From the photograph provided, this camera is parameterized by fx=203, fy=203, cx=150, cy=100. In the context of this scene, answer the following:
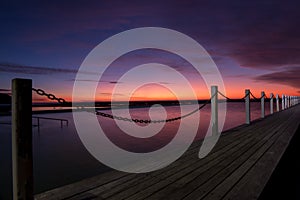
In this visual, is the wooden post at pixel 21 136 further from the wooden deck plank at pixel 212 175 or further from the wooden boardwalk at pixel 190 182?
the wooden deck plank at pixel 212 175

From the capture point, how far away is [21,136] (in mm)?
1835

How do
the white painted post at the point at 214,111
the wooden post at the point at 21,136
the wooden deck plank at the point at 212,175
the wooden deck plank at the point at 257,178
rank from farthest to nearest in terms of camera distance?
1. the white painted post at the point at 214,111
2. the wooden deck plank at the point at 212,175
3. the wooden deck plank at the point at 257,178
4. the wooden post at the point at 21,136

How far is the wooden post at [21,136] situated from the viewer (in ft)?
5.93

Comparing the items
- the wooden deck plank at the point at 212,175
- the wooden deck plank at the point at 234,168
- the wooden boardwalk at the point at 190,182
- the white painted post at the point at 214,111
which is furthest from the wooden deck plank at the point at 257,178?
the white painted post at the point at 214,111

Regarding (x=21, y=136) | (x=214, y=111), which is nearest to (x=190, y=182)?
(x=21, y=136)

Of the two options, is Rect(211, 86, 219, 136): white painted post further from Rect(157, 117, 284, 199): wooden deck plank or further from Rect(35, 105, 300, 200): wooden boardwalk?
Rect(35, 105, 300, 200): wooden boardwalk

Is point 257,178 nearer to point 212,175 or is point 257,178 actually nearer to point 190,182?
point 212,175

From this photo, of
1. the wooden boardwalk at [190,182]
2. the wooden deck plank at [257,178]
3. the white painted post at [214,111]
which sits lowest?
the wooden boardwalk at [190,182]

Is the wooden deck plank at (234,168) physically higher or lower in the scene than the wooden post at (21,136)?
lower

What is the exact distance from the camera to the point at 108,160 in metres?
11.7

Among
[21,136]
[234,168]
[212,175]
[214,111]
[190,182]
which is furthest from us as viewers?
[214,111]

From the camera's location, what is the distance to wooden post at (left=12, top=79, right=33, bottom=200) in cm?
181

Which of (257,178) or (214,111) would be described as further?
(214,111)

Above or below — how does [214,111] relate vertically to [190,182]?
above
